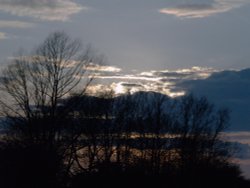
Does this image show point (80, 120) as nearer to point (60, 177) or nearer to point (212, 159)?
point (60, 177)

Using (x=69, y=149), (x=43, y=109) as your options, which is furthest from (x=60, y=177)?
(x=43, y=109)

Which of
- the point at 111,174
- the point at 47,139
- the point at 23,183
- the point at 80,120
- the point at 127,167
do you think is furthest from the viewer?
the point at 127,167

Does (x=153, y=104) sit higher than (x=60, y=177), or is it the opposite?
(x=153, y=104)

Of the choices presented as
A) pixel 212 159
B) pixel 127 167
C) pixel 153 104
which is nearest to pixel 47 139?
pixel 127 167

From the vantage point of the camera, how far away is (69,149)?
60.4 m

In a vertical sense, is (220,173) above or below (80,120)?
below

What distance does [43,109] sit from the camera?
5862 centimetres

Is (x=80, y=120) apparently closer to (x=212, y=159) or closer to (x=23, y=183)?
(x=23, y=183)

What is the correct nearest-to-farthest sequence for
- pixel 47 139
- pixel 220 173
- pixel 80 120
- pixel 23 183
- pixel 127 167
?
pixel 23 183 < pixel 47 139 < pixel 80 120 < pixel 127 167 < pixel 220 173

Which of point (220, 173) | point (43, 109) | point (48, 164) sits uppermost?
point (43, 109)

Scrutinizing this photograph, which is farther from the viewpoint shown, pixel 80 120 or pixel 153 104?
pixel 153 104

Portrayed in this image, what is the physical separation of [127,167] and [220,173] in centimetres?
1423

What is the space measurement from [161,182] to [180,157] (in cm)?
1093

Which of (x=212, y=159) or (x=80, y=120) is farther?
(x=212, y=159)
